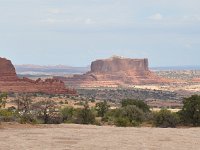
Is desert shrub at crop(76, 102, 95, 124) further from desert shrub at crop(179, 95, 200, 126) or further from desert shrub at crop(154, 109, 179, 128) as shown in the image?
desert shrub at crop(179, 95, 200, 126)

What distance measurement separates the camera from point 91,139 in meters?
26.2

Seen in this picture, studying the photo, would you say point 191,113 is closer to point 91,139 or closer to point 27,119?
point 27,119

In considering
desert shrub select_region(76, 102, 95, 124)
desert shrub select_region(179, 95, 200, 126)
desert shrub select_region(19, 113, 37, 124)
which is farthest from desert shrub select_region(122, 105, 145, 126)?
desert shrub select_region(19, 113, 37, 124)

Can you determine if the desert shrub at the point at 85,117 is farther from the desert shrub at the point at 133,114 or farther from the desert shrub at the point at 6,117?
the desert shrub at the point at 6,117

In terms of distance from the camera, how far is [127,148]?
22.8 meters

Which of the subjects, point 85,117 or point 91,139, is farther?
point 85,117

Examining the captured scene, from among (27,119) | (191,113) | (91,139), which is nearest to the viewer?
(91,139)

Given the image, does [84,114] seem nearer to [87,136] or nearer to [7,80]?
[87,136]

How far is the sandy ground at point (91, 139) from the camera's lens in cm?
2292

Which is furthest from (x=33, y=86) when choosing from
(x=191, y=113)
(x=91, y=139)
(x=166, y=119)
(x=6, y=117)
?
(x=91, y=139)

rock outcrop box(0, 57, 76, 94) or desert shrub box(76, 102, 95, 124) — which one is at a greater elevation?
rock outcrop box(0, 57, 76, 94)

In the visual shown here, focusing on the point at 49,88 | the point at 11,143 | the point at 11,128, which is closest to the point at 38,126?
the point at 11,128

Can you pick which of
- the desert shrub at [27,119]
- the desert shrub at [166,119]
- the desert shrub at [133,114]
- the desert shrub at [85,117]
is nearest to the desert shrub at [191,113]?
the desert shrub at [166,119]

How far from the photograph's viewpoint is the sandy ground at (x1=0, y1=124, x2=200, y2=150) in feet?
75.2
